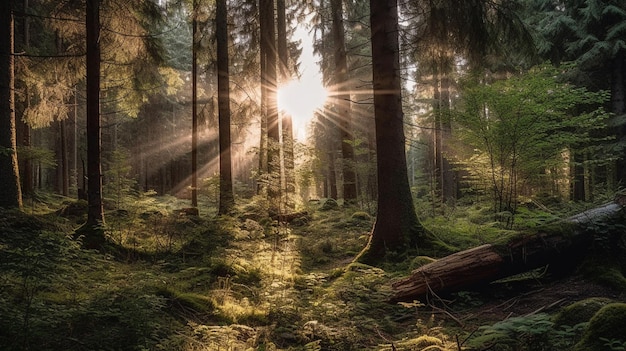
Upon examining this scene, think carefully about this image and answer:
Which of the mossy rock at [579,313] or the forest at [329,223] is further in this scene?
the forest at [329,223]

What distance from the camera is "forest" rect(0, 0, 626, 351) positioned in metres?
4.10

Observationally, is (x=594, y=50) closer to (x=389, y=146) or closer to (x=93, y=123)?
(x=389, y=146)

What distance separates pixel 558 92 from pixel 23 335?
34.3 feet

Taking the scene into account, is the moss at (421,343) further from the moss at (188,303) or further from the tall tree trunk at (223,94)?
the tall tree trunk at (223,94)

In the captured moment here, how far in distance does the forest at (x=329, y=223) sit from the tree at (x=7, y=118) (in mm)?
39

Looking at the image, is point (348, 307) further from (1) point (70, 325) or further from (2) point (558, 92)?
(2) point (558, 92)

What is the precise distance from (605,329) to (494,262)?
2386 mm

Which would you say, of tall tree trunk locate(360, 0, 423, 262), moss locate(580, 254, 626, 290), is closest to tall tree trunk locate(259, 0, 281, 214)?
tall tree trunk locate(360, 0, 423, 262)

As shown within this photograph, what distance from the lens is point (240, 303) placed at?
561 cm

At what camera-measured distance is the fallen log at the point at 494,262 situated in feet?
17.9

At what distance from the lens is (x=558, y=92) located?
864 centimetres

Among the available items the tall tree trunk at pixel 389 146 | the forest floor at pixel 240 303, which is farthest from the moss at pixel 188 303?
the tall tree trunk at pixel 389 146

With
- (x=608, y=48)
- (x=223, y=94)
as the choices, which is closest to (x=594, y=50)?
(x=608, y=48)

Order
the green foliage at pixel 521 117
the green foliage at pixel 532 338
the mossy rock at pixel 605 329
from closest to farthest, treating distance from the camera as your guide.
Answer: the mossy rock at pixel 605 329, the green foliage at pixel 532 338, the green foliage at pixel 521 117
